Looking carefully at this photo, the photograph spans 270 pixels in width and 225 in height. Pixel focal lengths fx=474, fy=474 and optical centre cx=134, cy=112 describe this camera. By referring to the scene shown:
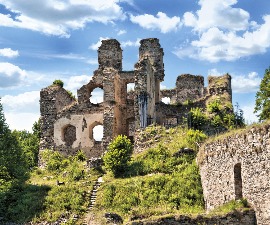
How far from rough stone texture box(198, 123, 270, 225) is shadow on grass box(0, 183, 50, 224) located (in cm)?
1032

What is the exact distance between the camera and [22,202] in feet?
94.4

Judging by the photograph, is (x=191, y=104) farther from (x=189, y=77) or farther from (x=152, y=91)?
(x=189, y=77)

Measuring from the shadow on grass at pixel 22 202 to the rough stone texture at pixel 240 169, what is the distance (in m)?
10.3

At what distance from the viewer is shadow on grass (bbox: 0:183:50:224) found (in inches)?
1082

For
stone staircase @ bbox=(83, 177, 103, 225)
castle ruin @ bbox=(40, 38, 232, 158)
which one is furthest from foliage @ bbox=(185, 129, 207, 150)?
castle ruin @ bbox=(40, 38, 232, 158)

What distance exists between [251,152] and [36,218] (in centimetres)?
1360

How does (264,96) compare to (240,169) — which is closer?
(240,169)

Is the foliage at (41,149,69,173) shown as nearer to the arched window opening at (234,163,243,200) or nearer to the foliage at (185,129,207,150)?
the foliage at (185,129,207,150)

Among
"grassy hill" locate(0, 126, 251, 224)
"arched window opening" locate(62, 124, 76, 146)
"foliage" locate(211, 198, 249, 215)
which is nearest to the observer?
"foliage" locate(211, 198, 249, 215)

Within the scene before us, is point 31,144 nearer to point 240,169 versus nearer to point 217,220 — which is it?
point 240,169

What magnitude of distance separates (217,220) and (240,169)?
2990 mm

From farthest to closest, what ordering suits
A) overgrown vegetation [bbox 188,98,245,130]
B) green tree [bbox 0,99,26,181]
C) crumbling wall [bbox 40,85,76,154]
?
crumbling wall [bbox 40,85,76,154] < overgrown vegetation [bbox 188,98,245,130] < green tree [bbox 0,99,26,181]

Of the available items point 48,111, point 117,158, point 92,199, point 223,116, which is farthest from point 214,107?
point 48,111

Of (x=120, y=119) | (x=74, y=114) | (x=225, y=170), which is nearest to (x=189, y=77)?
(x=120, y=119)
